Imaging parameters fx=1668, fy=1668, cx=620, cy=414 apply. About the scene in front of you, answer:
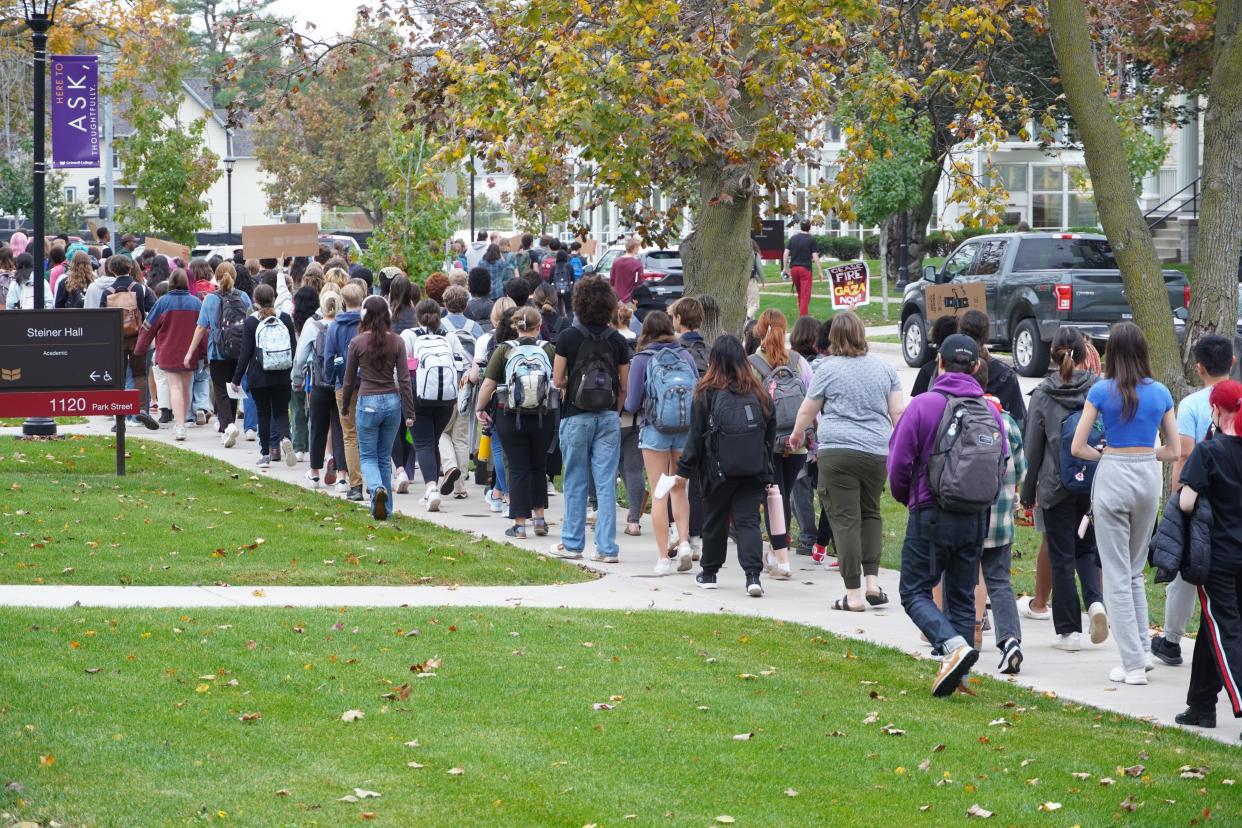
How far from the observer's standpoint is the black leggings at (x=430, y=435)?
14086 millimetres

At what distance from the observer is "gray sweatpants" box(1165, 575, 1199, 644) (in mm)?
8859

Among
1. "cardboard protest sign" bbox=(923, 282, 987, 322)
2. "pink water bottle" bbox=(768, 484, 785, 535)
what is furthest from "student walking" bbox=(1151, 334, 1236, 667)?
"cardboard protest sign" bbox=(923, 282, 987, 322)

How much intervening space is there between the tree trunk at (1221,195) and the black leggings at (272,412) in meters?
8.33

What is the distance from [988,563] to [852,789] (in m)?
2.51

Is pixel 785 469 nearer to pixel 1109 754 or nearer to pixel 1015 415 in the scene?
pixel 1015 415

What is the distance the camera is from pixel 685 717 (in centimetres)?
751

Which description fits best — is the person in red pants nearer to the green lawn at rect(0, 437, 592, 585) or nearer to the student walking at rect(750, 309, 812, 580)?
the green lawn at rect(0, 437, 592, 585)

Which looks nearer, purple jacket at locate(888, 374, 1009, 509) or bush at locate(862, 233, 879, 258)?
purple jacket at locate(888, 374, 1009, 509)

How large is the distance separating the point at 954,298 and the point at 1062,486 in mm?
10920

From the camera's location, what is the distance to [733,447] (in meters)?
10.6

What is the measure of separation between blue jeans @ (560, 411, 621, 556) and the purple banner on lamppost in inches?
321

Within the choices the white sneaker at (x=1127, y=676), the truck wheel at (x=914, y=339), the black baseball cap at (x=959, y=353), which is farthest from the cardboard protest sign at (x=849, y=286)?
the black baseball cap at (x=959, y=353)

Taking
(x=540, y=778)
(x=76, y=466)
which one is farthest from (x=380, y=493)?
(x=540, y=778)

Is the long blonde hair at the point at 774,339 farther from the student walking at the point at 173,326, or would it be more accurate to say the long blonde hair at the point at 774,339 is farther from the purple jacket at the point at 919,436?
the student walking at the point at 173,326
